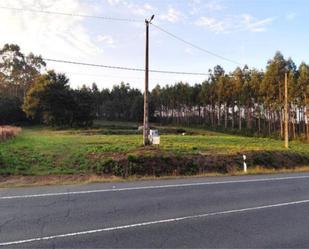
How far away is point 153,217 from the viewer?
9.24 meters

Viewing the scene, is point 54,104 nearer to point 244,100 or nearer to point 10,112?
point 10,112

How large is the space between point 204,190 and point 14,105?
77937 mm

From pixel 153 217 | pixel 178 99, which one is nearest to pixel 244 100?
pixel 178 99

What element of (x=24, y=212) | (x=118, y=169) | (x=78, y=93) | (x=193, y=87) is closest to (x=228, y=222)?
(x=24, y=212)

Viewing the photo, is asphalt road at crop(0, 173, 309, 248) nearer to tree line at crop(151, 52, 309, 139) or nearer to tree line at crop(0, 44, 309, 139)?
tree line at crop(0, 44, 309, 139)

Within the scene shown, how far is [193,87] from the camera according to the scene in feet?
384

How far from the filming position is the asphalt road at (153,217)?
7387 mm

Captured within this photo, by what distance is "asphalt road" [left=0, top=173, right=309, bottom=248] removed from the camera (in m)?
7.39

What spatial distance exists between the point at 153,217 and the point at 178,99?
370 feet

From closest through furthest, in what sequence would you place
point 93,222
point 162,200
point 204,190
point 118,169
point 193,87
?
point 93,222
point 162,200
point 204,190
point 118,169
point 193,87

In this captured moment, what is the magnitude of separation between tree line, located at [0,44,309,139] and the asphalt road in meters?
39.3

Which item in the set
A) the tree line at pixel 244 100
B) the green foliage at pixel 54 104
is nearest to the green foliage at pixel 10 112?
the green foliage at pixel 54 104

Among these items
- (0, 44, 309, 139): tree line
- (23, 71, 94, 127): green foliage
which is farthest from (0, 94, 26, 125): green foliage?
(23, 71, 94, 127): green foliage

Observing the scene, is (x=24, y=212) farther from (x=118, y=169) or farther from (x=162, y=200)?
(x=118, y=169)
